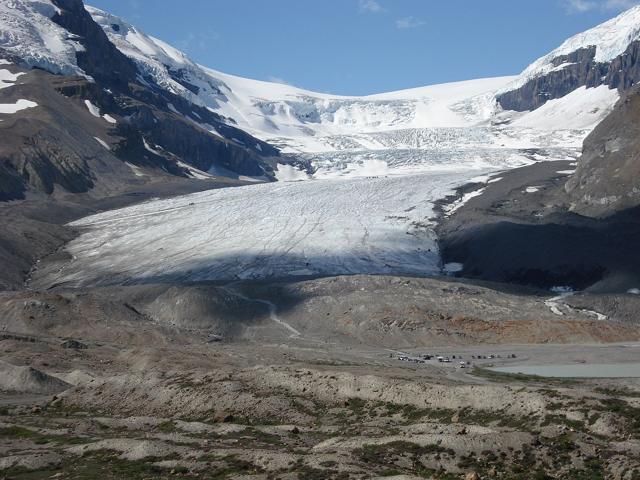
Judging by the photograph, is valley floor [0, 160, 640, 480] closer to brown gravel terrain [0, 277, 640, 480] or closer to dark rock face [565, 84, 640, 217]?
brown gravel terrain [0, 277, 640, 480]

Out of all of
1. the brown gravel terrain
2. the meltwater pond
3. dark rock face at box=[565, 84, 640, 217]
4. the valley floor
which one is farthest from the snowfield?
the meltwater pond

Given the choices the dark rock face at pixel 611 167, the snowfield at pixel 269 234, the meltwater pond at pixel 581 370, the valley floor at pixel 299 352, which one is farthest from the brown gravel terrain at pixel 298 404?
the dark rock face at pixel 611 167

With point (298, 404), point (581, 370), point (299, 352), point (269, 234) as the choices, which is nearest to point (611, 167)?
point (269, 234)

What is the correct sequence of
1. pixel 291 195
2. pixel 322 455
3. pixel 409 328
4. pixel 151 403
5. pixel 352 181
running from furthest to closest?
pixel 352 181 < pixel 291 195 < pixel 409 328 < pixel 151 403 < pixel 322 455

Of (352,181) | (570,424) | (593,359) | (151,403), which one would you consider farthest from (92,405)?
(352,181)

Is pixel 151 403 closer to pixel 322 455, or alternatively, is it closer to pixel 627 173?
pixel 322 455

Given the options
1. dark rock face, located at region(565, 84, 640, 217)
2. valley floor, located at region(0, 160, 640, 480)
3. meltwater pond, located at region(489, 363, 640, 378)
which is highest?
dark rock face, located at region(565, 84, 640, 217)

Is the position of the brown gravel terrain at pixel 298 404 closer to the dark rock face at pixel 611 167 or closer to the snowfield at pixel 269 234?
the snowfield at pixel 269 234
